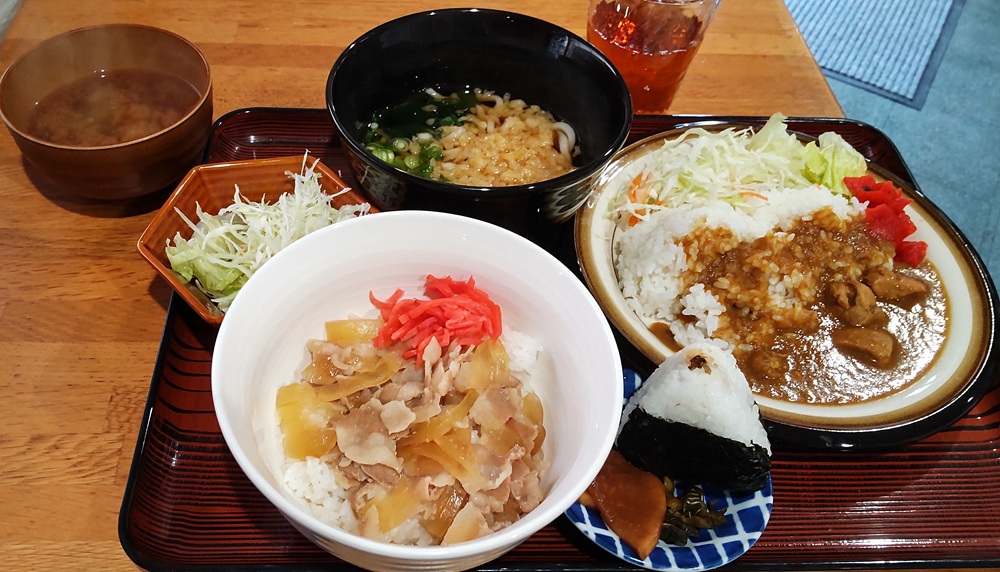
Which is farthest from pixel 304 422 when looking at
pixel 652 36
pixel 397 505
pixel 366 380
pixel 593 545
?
pixel 652 36

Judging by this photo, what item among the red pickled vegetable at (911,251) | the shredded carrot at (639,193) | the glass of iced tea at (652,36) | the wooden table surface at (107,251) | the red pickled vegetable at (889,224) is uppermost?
the glass of iced tea at (652,36)

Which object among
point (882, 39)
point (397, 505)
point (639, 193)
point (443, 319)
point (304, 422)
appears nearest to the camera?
point (397, 505)

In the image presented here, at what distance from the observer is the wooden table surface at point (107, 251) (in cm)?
134

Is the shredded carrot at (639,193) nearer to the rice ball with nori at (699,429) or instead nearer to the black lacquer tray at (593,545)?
the rice ball with nori at (699,429)

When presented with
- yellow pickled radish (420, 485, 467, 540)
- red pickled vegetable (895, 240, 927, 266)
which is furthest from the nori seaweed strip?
red pickled vegetable (895, 240, 927, 266)

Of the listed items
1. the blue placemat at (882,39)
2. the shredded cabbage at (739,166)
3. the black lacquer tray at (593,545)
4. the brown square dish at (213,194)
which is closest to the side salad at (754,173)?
the shredded cabbage at (739,166)

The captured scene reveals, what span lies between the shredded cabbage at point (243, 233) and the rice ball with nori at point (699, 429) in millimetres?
905

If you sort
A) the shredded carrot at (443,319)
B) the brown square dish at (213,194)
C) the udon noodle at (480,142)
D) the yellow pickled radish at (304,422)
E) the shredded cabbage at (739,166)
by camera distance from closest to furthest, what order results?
the yellow pickled radish at (304,422) < the shredded carrot at (443,319) < the brown square dish at (213,194) < the udon noodle at (480,142) < the shredded cabbage at (739,166)

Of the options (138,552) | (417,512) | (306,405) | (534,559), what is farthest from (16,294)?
(534,559)

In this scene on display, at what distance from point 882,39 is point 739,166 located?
3819 mm

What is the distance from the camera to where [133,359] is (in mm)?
1562

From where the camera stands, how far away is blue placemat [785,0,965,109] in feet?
15.3

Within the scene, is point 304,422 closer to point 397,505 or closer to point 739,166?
point 397,505

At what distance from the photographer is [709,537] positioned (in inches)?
51.4
